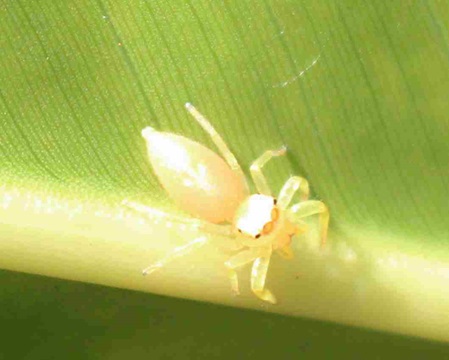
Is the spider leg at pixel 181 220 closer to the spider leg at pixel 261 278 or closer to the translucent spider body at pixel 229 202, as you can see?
the translucent spider body at pixel 229 202

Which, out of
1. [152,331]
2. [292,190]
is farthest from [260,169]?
[152,331]

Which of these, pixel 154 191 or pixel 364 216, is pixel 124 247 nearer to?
pixel 154 191

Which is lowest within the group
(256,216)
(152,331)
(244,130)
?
(152,331)

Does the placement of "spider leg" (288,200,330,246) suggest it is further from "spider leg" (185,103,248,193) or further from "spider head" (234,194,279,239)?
"spider leg" (185,103,248,193)

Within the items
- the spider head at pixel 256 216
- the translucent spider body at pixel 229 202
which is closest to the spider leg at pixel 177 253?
the translucent spider body at pixel 229 202

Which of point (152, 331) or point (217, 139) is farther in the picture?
point (152, 331)

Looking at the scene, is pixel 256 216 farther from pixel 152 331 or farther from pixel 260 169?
pixel 152 331
